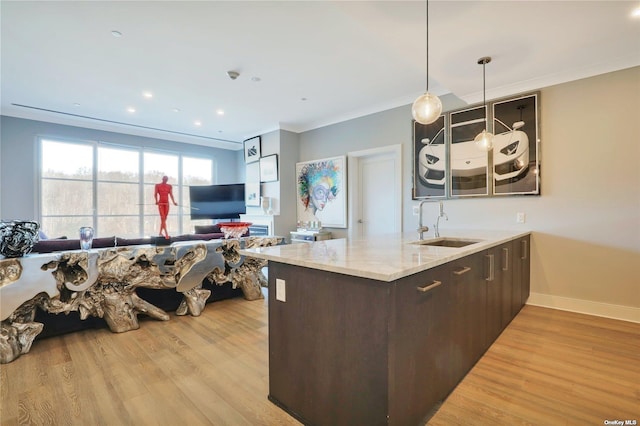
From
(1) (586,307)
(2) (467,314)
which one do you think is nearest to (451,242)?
(2) (467,314)

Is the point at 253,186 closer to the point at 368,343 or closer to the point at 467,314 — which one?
the point at 467,314

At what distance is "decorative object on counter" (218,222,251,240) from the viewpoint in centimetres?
365

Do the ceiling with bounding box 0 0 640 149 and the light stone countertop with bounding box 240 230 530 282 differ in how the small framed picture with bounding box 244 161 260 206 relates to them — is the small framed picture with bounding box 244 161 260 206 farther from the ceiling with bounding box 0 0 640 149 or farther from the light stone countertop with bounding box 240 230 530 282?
the light stone countertop with bounding box 240 230 530 282

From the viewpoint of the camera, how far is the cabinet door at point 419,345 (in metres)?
1.31

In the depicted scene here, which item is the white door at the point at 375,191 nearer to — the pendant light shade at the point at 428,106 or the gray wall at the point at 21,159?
the pendant light shade at the point at 428,106

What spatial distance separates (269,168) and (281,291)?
4.68 meters

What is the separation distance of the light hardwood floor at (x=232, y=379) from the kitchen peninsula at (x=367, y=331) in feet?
0.71

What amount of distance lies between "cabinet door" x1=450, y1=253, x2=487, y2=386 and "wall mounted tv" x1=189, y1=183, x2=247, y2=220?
485 cm

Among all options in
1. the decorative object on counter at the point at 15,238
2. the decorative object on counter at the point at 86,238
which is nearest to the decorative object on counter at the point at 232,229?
the decorative object on counter at the point at 86,238

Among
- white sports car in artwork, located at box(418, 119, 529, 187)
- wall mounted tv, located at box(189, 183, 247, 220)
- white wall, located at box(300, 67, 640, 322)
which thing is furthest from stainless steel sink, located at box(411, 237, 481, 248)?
wall mounted tv, located at box(189, 183, 247, 220)

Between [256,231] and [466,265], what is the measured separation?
5052 mm

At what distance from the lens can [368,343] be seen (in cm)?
133

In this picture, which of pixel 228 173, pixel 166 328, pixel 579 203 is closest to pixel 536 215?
pixel 579 203

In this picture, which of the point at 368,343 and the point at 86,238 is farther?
the point at 86,238
